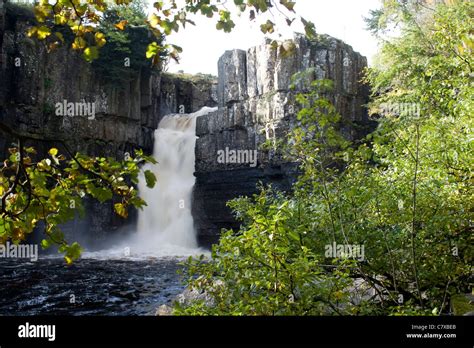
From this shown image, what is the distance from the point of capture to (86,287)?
43.9 ft

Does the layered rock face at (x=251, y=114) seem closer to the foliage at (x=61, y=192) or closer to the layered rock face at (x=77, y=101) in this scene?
the layered rock face at (x=77, y=101)

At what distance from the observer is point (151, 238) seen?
2681 centimetres

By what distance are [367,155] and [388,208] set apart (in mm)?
1458

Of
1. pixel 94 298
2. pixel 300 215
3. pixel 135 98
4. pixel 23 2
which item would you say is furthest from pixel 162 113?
pixel 300 215

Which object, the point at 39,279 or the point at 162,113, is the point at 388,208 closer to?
the point at 39,279

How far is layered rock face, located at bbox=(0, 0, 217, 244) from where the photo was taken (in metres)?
24.3
